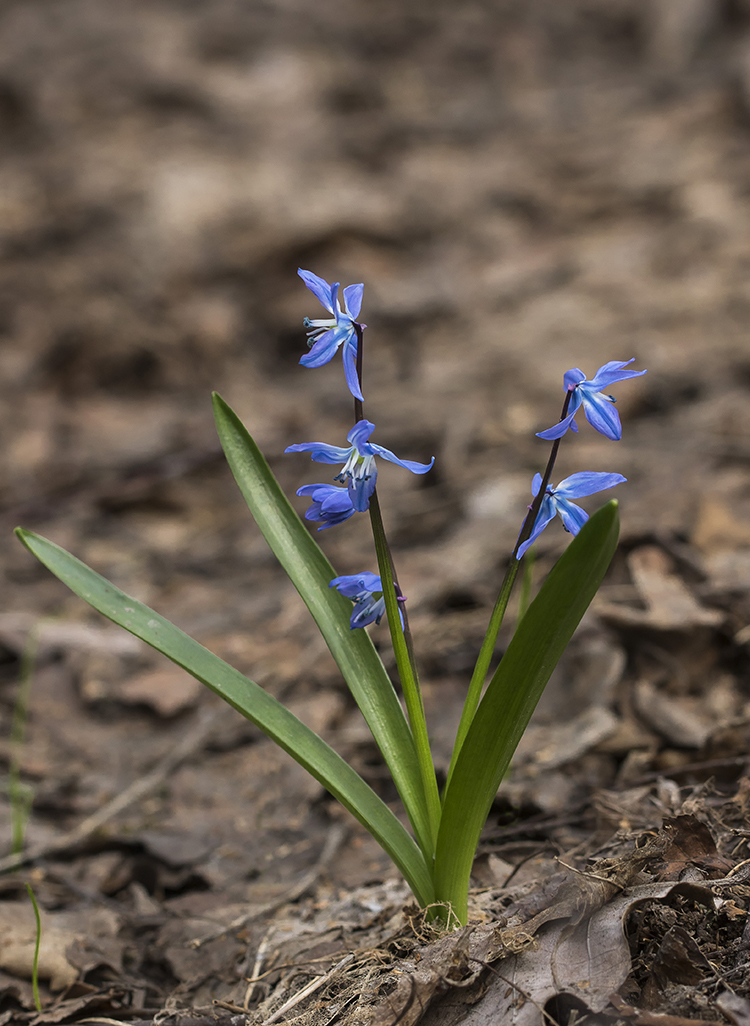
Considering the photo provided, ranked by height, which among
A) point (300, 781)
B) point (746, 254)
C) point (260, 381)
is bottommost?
point (260, 381)

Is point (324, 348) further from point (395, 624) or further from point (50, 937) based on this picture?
point (50, 937)

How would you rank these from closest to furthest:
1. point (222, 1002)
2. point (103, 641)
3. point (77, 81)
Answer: point (222, 1002), point (103, 641), point (77, 81)

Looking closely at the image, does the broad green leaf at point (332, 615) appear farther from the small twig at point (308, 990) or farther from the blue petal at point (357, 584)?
the small twig at point (308, 990)

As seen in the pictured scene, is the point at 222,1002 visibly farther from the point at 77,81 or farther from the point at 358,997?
the point at 77,81

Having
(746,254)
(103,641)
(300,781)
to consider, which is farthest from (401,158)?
(300,781)

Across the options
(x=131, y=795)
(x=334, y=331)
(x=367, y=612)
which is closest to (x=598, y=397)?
(x=334, y=331)

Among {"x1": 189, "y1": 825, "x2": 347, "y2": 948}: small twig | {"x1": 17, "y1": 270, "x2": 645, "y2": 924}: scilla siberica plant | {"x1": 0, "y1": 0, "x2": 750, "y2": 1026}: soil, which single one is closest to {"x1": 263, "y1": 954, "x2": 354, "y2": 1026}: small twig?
{"x1": 0, "y1": 0, "x2": 750, "y2": 1026}: soil

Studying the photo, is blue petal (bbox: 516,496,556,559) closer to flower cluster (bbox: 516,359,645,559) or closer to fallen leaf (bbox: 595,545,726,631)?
flower cluster (bbox: 516,359,645,559)
